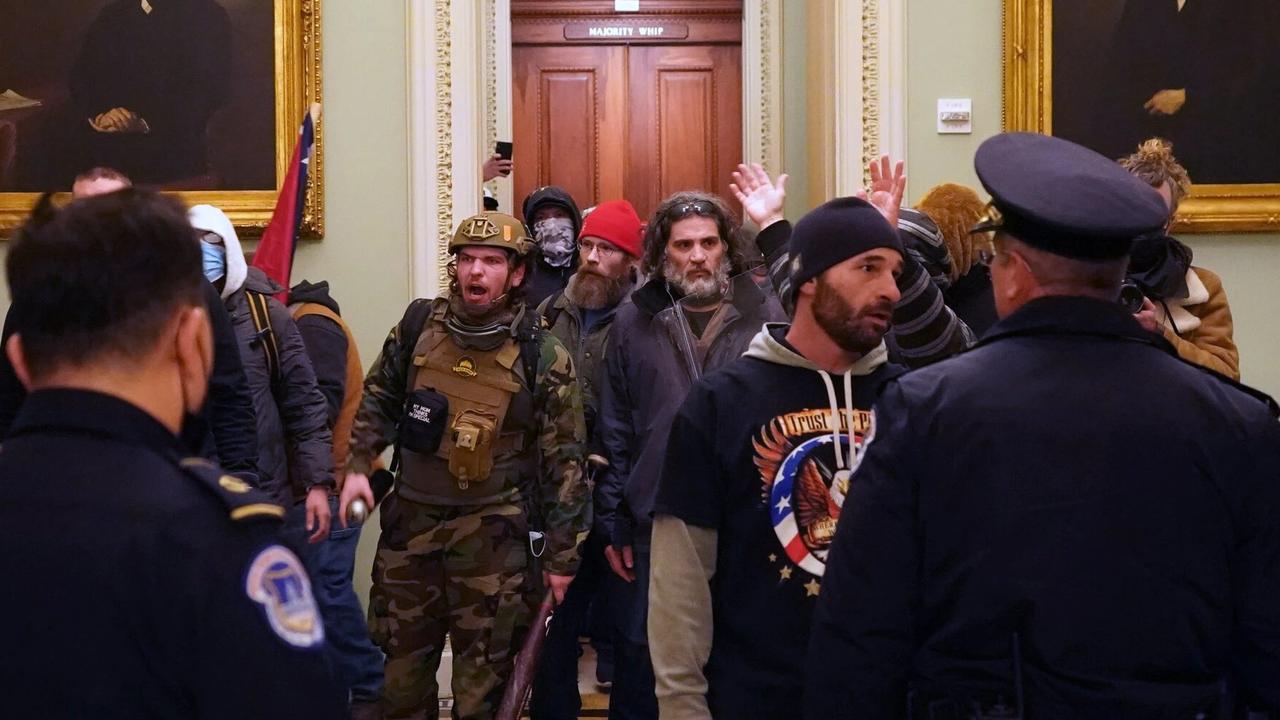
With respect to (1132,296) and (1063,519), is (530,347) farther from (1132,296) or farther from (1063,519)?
(1063,519)

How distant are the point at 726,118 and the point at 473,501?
189 inches

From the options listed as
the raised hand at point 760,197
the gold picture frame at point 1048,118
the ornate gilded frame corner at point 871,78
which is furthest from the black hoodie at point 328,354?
the gold picture frame at point 1048,118

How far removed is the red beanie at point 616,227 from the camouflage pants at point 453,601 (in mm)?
1334

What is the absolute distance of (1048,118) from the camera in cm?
594

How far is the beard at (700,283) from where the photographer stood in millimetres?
4418

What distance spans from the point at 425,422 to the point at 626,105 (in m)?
4.70

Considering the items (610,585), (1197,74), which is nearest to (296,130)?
(610,585)

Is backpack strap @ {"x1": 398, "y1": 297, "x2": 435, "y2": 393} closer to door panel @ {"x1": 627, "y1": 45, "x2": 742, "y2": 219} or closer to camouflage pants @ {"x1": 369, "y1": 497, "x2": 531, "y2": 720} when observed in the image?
camouflage pants @ {"x1": 369, "y1": 497, "x2": 531, "y2": 720}

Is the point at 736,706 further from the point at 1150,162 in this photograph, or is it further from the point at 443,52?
the point at 443,52

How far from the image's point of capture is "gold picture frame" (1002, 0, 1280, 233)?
19.5ft

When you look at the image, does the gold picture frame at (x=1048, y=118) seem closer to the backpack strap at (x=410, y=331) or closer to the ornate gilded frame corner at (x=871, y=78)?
the ornate gilded frame corner at (x=871, y=78)

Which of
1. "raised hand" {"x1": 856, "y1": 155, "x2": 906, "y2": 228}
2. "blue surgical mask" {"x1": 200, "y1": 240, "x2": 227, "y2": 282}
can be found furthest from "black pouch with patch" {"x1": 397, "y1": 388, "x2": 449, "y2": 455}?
"raised hand" {"x1": 856, "y1": 155, "x2": 906, "y2": 228}

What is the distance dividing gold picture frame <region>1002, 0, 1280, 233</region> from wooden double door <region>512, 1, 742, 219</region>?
9.12 feet

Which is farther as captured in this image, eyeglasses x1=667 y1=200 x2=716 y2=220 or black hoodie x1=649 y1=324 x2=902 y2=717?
eyeglasses x1=667 y1=200 x2=716 y2=220
